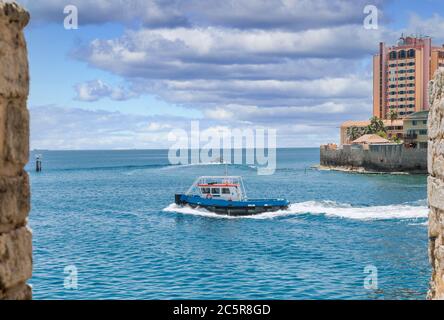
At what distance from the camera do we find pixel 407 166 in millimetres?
110562

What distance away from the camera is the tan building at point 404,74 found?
581 ft

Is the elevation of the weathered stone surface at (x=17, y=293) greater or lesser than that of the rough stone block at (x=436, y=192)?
lesser

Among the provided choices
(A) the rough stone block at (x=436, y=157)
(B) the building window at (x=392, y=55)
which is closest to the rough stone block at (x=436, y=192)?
(A) the rough stone block at (x=436, y=157)

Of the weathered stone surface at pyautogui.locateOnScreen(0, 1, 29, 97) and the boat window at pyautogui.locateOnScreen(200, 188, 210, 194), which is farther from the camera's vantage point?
the boat window at pyautogui.locateOnScreen(200, 188, 210, 194)

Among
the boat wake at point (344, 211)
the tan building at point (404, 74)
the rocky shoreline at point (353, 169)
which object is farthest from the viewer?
Answer: the tan building at point (404, 74)

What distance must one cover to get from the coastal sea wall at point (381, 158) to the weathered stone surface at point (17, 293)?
107 m

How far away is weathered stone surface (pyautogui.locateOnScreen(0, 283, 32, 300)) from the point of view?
497cm

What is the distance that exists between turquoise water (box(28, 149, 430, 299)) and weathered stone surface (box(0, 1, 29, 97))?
76.2 feet

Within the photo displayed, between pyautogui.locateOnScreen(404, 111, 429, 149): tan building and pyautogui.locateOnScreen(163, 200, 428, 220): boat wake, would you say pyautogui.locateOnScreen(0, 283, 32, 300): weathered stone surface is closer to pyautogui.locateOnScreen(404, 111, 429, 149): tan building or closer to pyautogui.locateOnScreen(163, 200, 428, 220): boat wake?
pyautogui.locateOnScreen(163, 200, 428, 220): boat wake

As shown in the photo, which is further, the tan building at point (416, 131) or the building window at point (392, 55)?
the building window at point (392, 55)

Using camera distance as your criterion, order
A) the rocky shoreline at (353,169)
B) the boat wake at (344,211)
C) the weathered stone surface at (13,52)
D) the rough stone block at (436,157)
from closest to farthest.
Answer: the weathered stone surface at (13,52), the rough stone block at (436,157), the boat wake at (344,211), the rocky shoreline at (353,169)

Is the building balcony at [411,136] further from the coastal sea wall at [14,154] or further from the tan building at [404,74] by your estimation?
the coastal sea wall at [14,154]

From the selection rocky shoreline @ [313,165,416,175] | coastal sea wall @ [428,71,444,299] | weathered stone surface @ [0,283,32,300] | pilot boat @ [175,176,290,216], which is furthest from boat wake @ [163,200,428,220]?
weathered stone surface @ [0,283,32,300]
